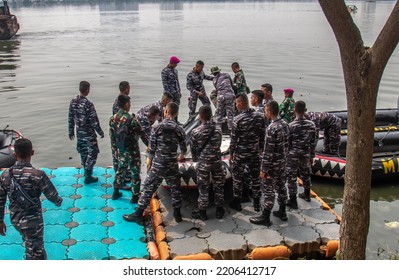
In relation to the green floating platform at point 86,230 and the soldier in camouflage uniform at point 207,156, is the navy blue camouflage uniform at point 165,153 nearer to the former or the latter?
the soldier in camouflage uniform at point 207,156

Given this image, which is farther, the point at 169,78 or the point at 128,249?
the point at 169,78

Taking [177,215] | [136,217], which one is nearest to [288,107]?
[177,215]

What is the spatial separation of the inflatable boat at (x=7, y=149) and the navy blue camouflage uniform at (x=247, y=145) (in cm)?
515

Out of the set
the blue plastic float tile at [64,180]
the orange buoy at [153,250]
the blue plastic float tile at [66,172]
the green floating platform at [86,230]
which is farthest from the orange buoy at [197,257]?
the blue plastic float tile at [66,172]

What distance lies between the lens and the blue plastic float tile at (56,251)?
17.9 ft

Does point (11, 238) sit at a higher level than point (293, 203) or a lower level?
lower

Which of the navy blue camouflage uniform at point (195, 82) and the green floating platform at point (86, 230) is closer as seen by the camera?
the green floating platform at point (86, 230)

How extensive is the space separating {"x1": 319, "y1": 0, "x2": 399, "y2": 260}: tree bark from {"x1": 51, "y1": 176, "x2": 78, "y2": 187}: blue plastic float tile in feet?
16.5

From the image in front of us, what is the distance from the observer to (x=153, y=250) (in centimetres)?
561

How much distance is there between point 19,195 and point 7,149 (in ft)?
16.2

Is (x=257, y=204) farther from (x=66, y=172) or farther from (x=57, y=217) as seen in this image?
(x=66, y=172)

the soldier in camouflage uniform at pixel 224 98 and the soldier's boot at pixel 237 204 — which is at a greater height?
the soldier in camouflage uniform at pixel 224 98

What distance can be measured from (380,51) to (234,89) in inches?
257

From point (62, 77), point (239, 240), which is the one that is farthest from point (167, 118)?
point (62, 77)
